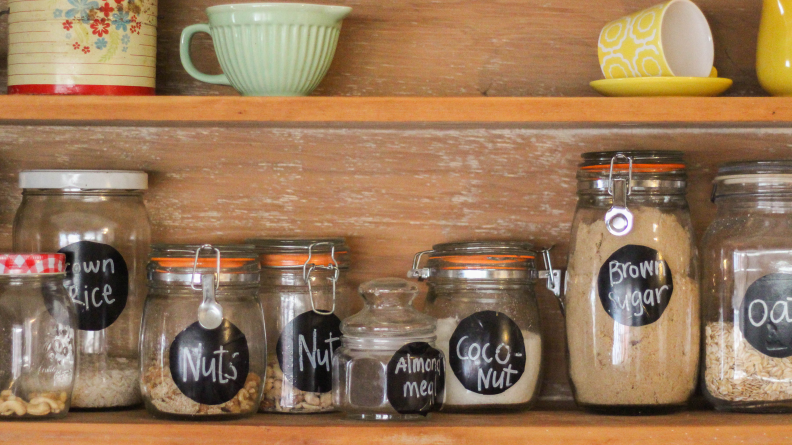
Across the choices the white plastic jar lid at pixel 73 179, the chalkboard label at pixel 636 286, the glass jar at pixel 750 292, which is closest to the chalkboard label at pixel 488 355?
the chalkboard label at pixel 636 286

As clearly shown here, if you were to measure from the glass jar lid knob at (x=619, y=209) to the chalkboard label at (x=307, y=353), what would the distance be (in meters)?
0.32

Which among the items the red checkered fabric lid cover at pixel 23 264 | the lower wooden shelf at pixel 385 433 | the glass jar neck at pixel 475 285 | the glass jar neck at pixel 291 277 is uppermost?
the red checkered fabric lid cover at pixel 23 264

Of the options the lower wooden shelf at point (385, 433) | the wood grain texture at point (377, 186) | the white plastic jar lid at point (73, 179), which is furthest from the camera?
the wood grain texture at point (377, 186)

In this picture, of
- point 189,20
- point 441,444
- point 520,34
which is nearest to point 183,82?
point 189,20

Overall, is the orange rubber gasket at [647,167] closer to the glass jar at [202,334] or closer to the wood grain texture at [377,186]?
the wood grain texture at [377,186]

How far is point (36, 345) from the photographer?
0.79 metres

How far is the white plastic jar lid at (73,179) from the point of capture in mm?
849

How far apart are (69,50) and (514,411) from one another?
2.05 ft

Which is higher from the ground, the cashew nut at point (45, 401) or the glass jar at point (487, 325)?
the glass jar at point (487, 325)

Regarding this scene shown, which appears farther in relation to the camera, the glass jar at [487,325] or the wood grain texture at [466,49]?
the wood grain texture at [466,49]

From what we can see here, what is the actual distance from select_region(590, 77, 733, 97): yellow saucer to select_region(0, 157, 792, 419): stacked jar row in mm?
77

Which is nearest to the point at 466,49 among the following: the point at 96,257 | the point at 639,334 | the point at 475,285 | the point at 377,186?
the point at 377,186

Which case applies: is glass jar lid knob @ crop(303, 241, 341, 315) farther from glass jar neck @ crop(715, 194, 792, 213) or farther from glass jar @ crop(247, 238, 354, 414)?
glass jar neck @ crop(715, 194, 792, 213)

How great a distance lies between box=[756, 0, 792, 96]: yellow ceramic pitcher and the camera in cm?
82
